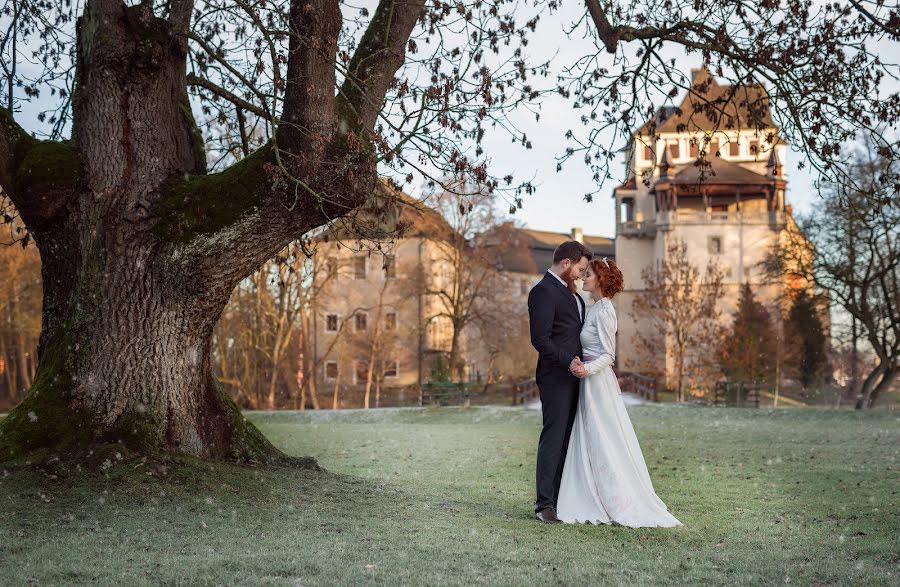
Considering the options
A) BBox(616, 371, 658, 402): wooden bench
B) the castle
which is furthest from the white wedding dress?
the castle

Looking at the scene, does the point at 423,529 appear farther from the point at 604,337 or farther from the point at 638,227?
the point at 638,227

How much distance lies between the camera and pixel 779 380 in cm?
5606

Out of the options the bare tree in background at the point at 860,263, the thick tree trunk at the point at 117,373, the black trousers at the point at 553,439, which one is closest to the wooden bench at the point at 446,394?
the bare tree in background at the point at 860,263

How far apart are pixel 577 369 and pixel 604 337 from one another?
38 cm

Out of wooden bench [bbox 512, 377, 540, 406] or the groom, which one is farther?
wooden bench [bbox 512, 377, 540, 406]

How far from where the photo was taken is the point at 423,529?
7344 millimetres

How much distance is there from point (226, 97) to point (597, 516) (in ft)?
23.0

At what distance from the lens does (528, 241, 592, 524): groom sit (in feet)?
26.5

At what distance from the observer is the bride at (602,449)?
25.8 feet

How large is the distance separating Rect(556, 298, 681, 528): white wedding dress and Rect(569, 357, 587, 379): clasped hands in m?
0.06

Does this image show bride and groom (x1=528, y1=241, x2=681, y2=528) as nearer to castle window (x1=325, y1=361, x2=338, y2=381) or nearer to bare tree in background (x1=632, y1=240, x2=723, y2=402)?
bare tree in background (x1=632, y1=240, x2=723, y2=402)

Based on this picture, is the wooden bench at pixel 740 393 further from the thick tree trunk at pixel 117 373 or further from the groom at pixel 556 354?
the thick tree trunk at pixel 117 373

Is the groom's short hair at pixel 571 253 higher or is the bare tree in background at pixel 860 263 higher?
the bare tree in background at pixel 860 263

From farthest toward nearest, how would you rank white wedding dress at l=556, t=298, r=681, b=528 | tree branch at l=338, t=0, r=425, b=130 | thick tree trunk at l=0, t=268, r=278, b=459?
tree branch at l=338, t=0, r=425, b=130
thick tree trunk at l=0, t=268, r=278, b=459
white wedding dress at l=556, t=298, r=681, b=528
